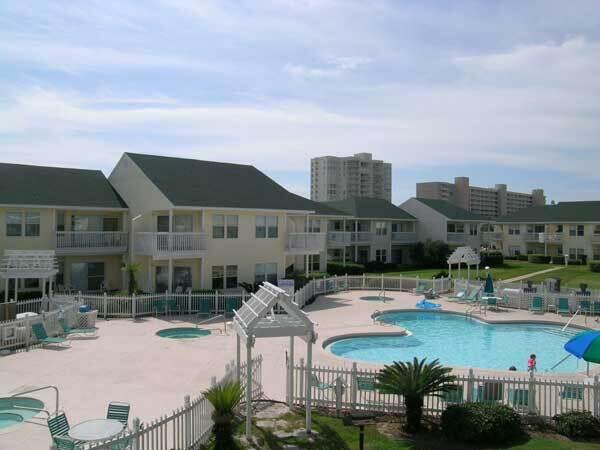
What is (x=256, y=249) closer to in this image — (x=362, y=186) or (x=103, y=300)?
(x=103, y=300)

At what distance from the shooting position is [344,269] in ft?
149

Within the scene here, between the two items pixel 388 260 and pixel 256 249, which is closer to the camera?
pixel 256 249

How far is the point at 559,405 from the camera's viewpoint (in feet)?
42.8

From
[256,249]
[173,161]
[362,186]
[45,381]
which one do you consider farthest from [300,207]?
[362,186]

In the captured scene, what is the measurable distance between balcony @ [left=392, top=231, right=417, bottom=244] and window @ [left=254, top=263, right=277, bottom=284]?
25825 millimetres

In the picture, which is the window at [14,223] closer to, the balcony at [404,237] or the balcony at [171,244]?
the balcony at [171,244]

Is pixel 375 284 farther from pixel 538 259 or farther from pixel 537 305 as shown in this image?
pixel 538 259

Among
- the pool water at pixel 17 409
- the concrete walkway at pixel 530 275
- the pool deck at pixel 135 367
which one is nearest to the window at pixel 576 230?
the concrete walkway at pixel 530 275

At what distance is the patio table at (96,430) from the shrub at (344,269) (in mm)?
35309

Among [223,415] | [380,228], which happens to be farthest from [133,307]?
[380,228]

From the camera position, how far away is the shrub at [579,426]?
11.3 metres

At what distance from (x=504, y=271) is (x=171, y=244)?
114ft

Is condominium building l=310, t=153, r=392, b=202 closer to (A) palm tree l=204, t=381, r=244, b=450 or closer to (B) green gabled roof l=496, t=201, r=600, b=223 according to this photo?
(B) green gabled roof l=496, t=201, r=600, b=223

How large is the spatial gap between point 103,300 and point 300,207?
14.5 m
